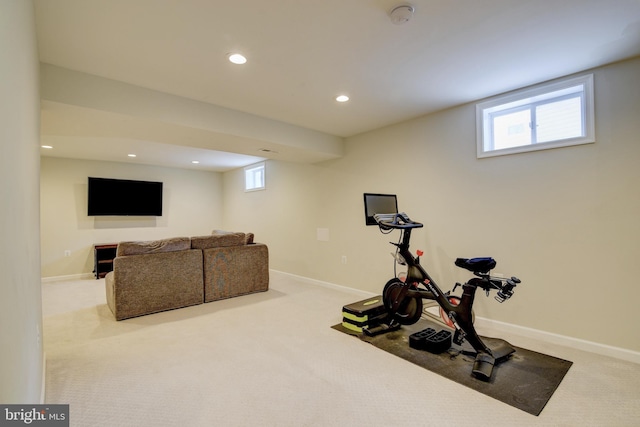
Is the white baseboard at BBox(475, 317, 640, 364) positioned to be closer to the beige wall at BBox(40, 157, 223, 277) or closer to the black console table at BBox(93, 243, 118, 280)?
the black console table at BBox(93, 243, 118, 280)

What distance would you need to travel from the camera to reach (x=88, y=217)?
606 centimetres

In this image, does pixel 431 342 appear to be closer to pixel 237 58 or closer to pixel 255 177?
pixel 237 58

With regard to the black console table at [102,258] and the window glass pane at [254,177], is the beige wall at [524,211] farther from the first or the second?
the black console table at [102,258]

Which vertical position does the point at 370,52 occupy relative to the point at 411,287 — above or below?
above

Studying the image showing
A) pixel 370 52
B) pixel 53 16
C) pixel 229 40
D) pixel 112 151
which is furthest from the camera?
pixel 112 151

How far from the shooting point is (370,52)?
90.0 inches

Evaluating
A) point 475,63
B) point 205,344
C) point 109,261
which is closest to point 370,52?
point 475,63

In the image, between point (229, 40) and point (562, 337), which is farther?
point (562, 337)

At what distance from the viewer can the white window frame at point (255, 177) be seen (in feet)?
21.2

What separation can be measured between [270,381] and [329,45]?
2541 mm

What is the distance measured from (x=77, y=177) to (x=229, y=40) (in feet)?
19.1

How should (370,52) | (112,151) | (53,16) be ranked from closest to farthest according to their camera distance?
(53,16), (370,52), (112,151)

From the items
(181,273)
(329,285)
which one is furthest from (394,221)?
(181,273)

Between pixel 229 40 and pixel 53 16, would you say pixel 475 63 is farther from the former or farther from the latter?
pixel 53 16
